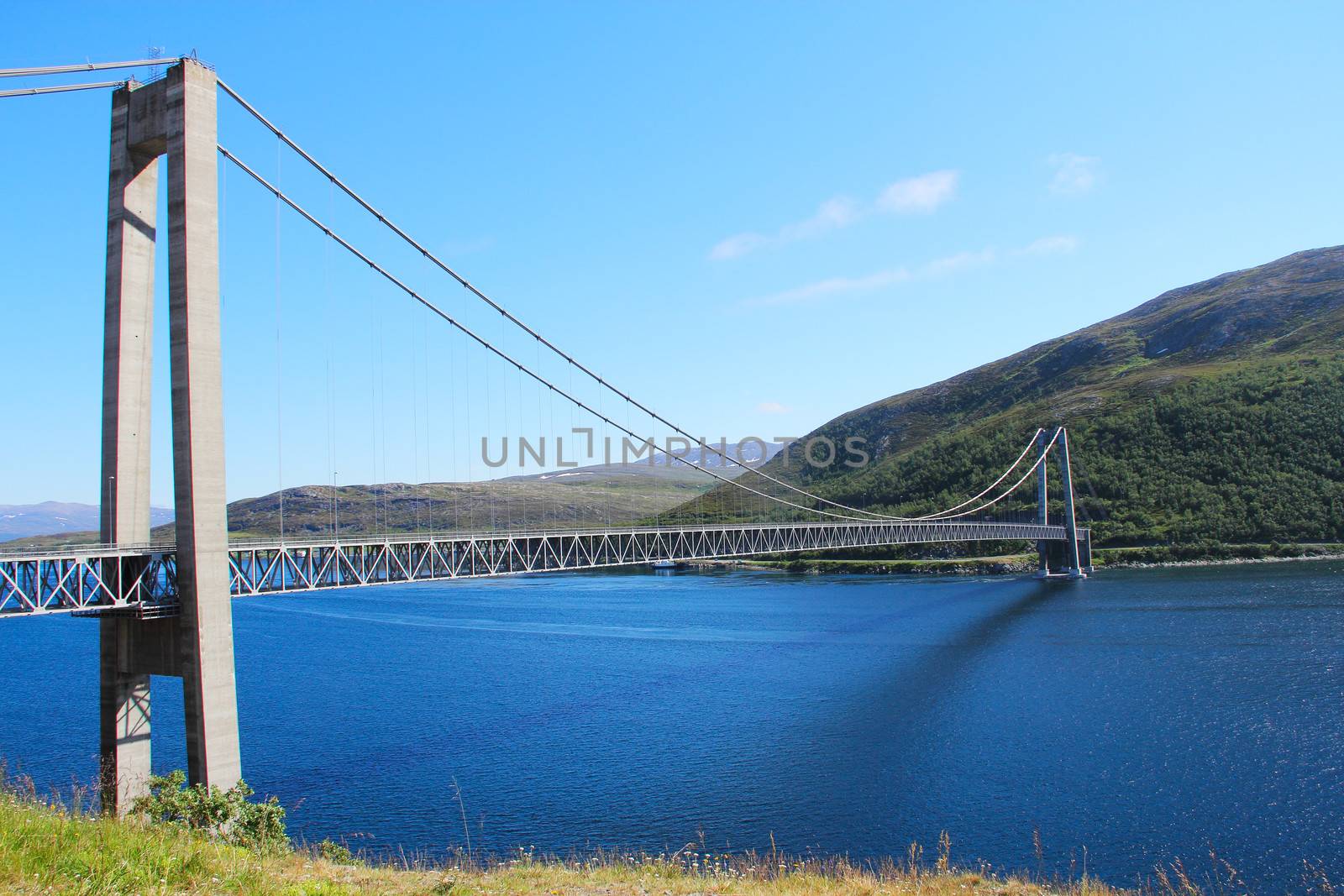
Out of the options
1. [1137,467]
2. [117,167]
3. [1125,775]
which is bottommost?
[1125,775]

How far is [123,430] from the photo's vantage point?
1688 cm

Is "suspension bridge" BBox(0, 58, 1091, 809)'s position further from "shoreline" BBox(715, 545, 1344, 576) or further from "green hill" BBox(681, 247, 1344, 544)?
"green hill" BBox(681, 247, 1344, 544)

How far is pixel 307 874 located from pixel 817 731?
17.8 m

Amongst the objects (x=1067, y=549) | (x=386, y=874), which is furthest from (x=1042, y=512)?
(x=386, y=874)

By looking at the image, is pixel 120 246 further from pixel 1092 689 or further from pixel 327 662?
pixel 1092 689

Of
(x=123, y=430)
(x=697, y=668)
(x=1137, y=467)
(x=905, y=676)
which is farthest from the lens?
(x=1137, y=467)

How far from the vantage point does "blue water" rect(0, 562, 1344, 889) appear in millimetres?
17891

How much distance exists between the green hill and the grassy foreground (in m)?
71.1

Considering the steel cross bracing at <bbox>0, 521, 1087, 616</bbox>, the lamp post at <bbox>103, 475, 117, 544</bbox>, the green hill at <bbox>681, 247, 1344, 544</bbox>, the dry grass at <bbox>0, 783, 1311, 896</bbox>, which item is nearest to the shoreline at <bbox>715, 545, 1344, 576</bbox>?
the green hill at <bbox>681, 247, 1344, 544</bbox>

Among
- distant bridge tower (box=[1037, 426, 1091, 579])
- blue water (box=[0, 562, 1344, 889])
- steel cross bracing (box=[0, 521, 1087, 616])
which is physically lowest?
blue water (box=[0, 562, 1344, 889])

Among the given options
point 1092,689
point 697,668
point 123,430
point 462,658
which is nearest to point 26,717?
point 462,658

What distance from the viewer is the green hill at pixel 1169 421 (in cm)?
7481

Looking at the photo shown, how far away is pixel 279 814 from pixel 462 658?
2720cm

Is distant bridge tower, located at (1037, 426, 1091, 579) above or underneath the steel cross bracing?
underneath
